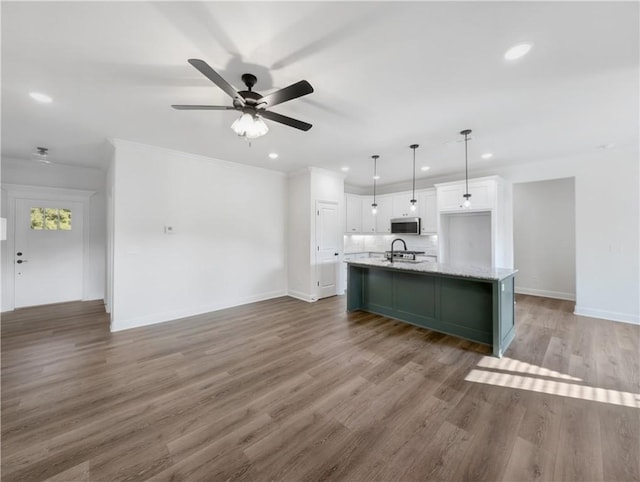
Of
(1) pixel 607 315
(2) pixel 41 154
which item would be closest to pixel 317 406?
(1) pixel 607 315

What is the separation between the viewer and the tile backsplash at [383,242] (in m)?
6.34

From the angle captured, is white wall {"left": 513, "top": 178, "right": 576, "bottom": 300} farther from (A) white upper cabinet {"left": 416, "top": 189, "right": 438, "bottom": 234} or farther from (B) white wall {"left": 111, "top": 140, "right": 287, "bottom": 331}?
(B) white wall {"left": 111, "top": 140, "right": 287, "bottom": 331}

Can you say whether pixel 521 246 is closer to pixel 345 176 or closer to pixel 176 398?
pixel 345 176

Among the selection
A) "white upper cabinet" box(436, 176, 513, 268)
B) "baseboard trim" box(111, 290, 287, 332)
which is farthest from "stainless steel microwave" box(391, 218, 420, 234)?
"baseboard trim" box(111, 290, 287, 332)

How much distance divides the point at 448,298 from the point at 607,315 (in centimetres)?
304

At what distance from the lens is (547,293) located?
5770 mm

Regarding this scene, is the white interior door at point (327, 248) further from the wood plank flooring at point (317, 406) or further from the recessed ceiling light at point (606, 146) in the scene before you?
the recessed ceiling light at point (606, 146)

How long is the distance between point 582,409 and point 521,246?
16.4 feet

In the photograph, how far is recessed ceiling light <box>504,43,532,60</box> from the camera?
190 cm

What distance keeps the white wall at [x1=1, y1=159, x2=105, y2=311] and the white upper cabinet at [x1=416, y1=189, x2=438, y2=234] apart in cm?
735

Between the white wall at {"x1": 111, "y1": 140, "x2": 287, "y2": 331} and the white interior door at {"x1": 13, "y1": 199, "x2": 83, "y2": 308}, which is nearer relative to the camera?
the white wall at {"x1": 111, "y1": 140, "x2": 287, "y2": 331}

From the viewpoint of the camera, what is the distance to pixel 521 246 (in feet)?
20.1

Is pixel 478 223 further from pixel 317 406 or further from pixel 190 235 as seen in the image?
pixel 190 235

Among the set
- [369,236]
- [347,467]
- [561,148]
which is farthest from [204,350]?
[561,148]
